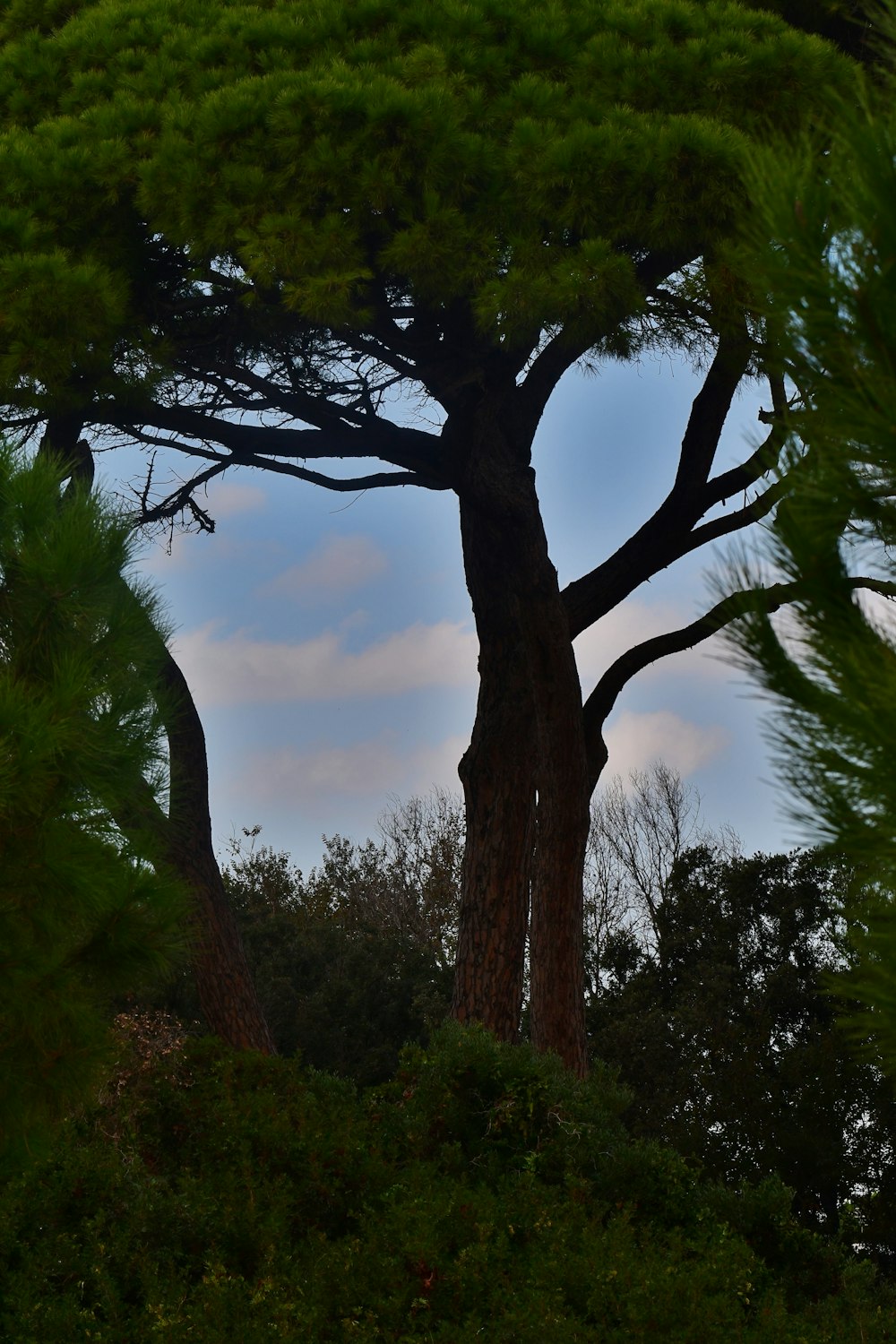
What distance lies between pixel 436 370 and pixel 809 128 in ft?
10.3

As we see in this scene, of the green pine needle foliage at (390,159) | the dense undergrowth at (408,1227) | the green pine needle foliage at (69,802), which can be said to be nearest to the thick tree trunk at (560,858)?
the dense undergrowth at (408,1227)

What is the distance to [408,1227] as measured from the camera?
5.94 m

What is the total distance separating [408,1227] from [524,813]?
183 inches

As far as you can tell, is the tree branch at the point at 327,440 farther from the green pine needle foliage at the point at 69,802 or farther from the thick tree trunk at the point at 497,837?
the green pine needle foliage at the point at 69,802

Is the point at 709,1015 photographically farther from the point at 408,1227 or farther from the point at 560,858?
the point at 408,1227

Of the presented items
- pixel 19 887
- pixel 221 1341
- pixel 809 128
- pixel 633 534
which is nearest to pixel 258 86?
pixel 809 128

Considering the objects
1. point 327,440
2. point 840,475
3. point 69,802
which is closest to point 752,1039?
point 327,440

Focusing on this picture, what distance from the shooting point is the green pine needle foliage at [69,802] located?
16.3 feet

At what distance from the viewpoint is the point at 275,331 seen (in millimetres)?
10008

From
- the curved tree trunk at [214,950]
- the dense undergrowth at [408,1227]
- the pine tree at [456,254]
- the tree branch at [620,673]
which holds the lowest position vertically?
the dense undergrowth at [408,1227]

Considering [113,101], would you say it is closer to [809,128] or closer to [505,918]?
[809,128]

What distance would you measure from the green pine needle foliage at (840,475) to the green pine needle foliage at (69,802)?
2850 millimetres

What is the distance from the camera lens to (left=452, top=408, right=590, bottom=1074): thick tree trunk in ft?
32.2

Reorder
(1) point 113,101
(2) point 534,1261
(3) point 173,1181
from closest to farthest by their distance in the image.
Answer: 1. (2) point 534,1261
2. (3) point 173,1181
3. (1) point 113,101
